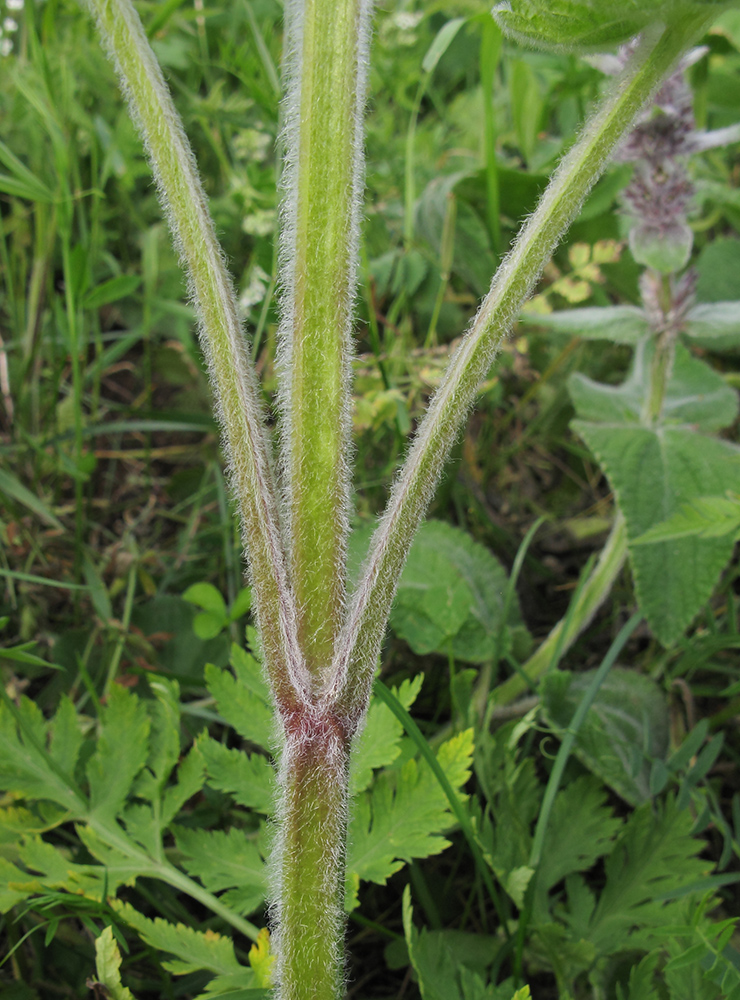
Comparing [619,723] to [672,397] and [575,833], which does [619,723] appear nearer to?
[575,833]

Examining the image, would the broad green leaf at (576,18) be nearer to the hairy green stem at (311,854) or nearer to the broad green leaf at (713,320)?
the hairy green stem at (311,854)

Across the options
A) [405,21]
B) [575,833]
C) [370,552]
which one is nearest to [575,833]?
[575,833]

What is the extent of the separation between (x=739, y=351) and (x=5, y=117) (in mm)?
2949

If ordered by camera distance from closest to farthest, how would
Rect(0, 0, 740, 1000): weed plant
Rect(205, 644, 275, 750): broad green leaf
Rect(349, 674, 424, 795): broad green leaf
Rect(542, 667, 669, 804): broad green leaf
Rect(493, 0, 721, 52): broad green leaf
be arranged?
1. Rect(493, 0, 721, 52): broad green leaf
2. Rect(0, 0, 740, 1000): weed plant
3. Rect(349, 674, 424, 795): broad green leaf
4. Rect(205, 644, 275, 750): broad green leaf
5. Rect(542, 667, 669, 804): broad green leaf

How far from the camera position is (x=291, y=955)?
1137mm

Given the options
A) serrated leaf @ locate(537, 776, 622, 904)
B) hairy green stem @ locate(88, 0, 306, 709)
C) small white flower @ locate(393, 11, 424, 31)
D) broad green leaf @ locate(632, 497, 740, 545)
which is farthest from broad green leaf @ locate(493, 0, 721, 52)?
small white flower @ locate(393, 11, 424, 31)

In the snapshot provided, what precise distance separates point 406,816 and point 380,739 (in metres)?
0.14

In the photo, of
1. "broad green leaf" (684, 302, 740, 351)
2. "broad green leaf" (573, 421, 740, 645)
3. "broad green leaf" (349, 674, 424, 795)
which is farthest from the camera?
"broad green leaf" (684, 302, 740, 351)

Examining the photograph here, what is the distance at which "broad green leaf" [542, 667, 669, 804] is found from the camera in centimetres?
174

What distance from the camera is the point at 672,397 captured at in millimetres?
2424

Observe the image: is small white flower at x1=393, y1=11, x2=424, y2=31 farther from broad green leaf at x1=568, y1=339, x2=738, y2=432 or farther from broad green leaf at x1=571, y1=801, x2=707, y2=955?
broad green leaf at x1=571, y1=801, x2=707, y2=955

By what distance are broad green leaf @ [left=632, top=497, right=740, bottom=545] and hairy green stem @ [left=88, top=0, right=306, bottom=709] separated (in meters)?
0.83

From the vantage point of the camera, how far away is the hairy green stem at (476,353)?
1.15 metres

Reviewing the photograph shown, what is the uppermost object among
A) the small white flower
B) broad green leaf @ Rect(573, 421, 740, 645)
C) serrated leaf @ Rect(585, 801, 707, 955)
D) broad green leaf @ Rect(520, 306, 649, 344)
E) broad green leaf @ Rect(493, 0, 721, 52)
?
the small white flower
